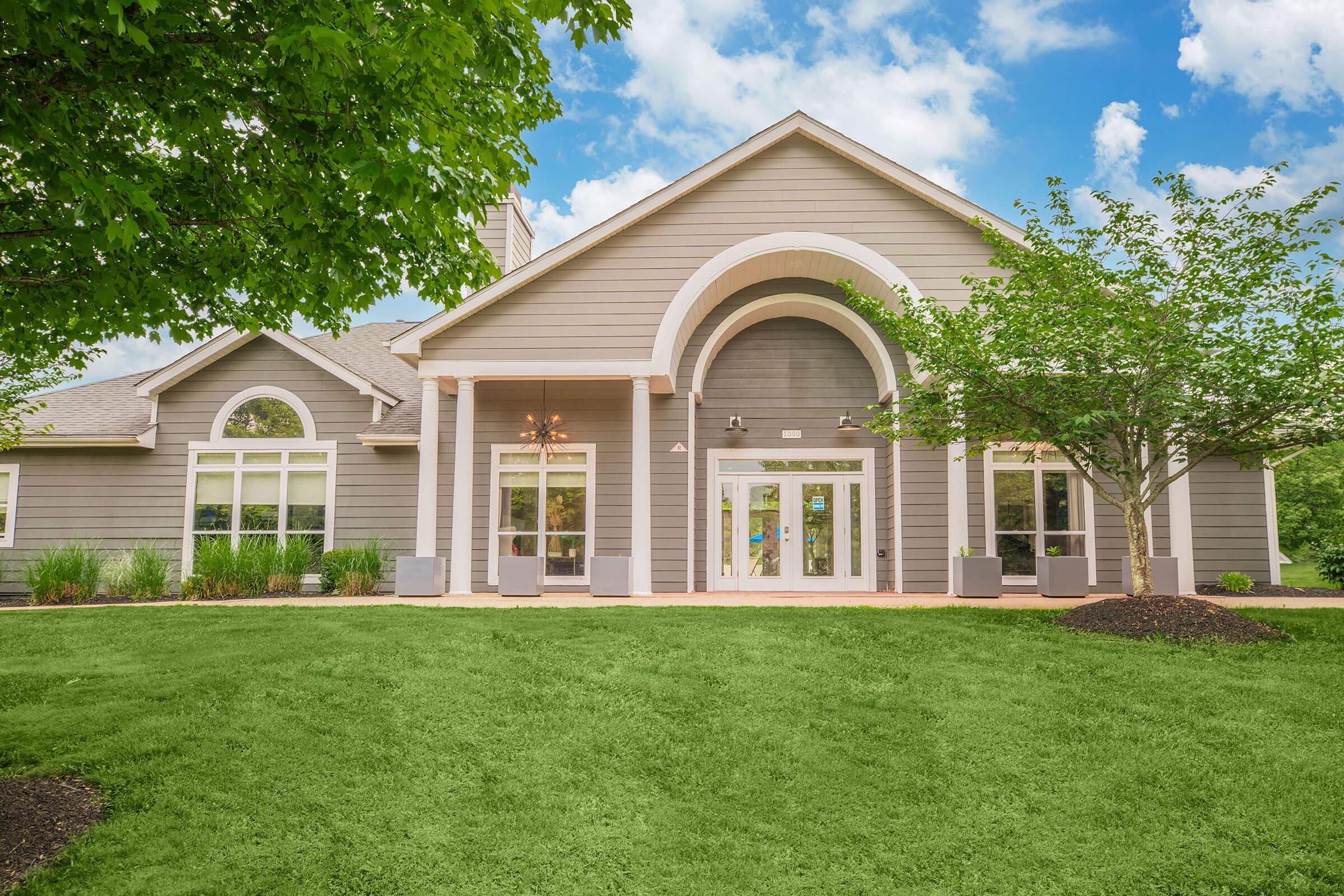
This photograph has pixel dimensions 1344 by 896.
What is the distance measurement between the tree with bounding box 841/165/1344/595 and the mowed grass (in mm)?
2137

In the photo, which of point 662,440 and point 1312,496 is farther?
point 1312,496

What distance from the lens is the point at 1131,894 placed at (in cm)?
Answer: 379

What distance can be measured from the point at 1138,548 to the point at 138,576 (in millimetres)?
13793

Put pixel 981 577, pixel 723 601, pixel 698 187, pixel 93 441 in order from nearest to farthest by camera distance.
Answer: pixel 723 601 < pixel 981 577 < pixel 698 187 < pixel 93 441

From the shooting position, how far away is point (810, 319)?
13.8m

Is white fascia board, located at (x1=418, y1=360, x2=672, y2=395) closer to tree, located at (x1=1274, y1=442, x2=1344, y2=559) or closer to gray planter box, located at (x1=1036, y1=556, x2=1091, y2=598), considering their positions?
gray planter box, located at (x1=1036, y1=556, x2=1091, y2=598)

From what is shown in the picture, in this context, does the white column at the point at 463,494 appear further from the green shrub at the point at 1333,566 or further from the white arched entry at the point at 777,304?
the green shrub at the point at 1333,566

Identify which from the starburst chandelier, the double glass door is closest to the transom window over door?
the starburst chandelier

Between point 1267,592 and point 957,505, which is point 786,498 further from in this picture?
point 1267,592

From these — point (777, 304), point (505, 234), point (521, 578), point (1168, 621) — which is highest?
point (505, 234)

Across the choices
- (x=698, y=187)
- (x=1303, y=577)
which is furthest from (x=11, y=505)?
(x=1303, y=577)

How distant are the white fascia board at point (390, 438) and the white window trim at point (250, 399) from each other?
1.21 m

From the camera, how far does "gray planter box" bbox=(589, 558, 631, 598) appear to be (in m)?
11.5

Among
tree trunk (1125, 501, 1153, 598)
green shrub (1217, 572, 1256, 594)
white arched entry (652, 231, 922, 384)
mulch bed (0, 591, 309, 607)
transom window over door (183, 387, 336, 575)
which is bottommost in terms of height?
mulch bed (0, 591, 309, 607)
